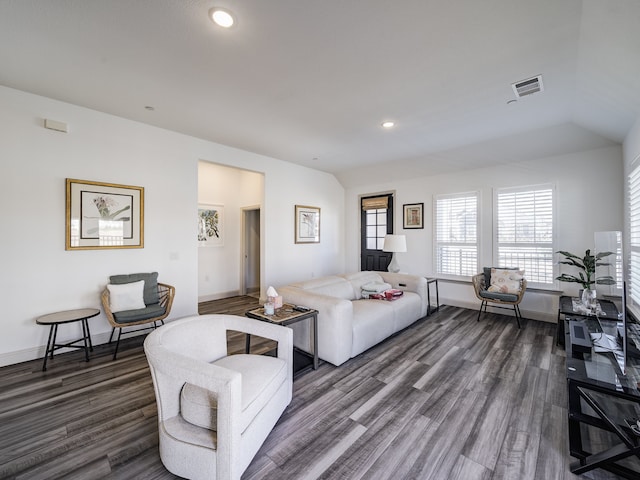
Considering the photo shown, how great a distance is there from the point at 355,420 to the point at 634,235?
3.80 m

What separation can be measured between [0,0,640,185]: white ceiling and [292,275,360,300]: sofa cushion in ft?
6.98

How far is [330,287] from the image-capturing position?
3668mm

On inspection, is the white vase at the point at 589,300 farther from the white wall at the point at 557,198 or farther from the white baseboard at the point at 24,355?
the white baseboard at the point at 24,355

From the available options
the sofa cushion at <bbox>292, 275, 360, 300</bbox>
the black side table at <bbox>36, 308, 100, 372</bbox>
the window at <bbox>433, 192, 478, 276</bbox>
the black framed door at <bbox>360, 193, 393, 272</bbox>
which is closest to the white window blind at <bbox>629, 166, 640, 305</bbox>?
the window at <bbox>433, 192, 478, 276</bbox>

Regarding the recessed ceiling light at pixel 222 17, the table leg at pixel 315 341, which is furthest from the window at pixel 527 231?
the recessed ceiling light at pixel 222 17

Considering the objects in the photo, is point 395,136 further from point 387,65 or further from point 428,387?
point 428,387

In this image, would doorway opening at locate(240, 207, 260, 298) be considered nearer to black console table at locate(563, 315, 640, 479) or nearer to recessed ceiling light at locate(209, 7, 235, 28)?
recessed ceiling light at locate(209, 7, 235, 28)

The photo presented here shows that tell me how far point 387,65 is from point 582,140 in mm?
3422

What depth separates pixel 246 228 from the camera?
6.56 meters

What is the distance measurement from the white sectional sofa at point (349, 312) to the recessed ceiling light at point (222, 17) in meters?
2.52

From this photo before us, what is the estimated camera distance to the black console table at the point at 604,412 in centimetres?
154

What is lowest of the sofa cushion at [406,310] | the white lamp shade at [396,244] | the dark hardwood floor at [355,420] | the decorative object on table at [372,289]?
the dark hardwood floor at [355,420]

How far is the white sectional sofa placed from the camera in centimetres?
287

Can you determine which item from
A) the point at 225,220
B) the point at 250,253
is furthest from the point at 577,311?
the point at 225,220
